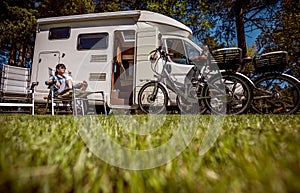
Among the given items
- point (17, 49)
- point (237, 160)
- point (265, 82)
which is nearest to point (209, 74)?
point (265, 82)

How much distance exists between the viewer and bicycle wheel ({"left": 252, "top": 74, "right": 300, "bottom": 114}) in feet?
13.4

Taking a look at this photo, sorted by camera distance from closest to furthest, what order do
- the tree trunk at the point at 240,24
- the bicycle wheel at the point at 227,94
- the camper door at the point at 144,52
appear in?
the bicycle wheel at the point at 227,94 → the camper door at the point at 144,52 → the tree trunk at the point at 240,24

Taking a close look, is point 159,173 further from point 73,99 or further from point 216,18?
point 216,18

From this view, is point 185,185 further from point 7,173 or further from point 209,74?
point 209,74

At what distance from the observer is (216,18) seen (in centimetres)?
1055

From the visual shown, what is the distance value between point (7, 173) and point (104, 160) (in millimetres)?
281

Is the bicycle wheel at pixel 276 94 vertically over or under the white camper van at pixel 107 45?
under

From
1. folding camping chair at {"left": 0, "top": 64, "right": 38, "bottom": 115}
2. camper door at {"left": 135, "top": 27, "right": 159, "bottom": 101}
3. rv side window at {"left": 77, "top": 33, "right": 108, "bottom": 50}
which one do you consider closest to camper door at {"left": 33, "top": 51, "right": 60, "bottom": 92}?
folding camping chair at {"left": 0, "top": 64, "right": 38, "bottom": 115}

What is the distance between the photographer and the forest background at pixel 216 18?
9828 millimetres

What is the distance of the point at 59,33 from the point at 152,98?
3541 millimetres

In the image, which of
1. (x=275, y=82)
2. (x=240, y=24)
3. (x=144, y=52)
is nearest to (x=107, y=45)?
(x=144, y=52)

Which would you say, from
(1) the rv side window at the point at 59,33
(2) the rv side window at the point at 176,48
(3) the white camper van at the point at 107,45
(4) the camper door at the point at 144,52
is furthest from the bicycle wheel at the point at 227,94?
(1) the rv side window at the point at 59,33

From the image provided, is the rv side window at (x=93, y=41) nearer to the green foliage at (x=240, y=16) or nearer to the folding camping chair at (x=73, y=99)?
the folding camping chair at (x=73, y=99)

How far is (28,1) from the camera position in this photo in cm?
1456
